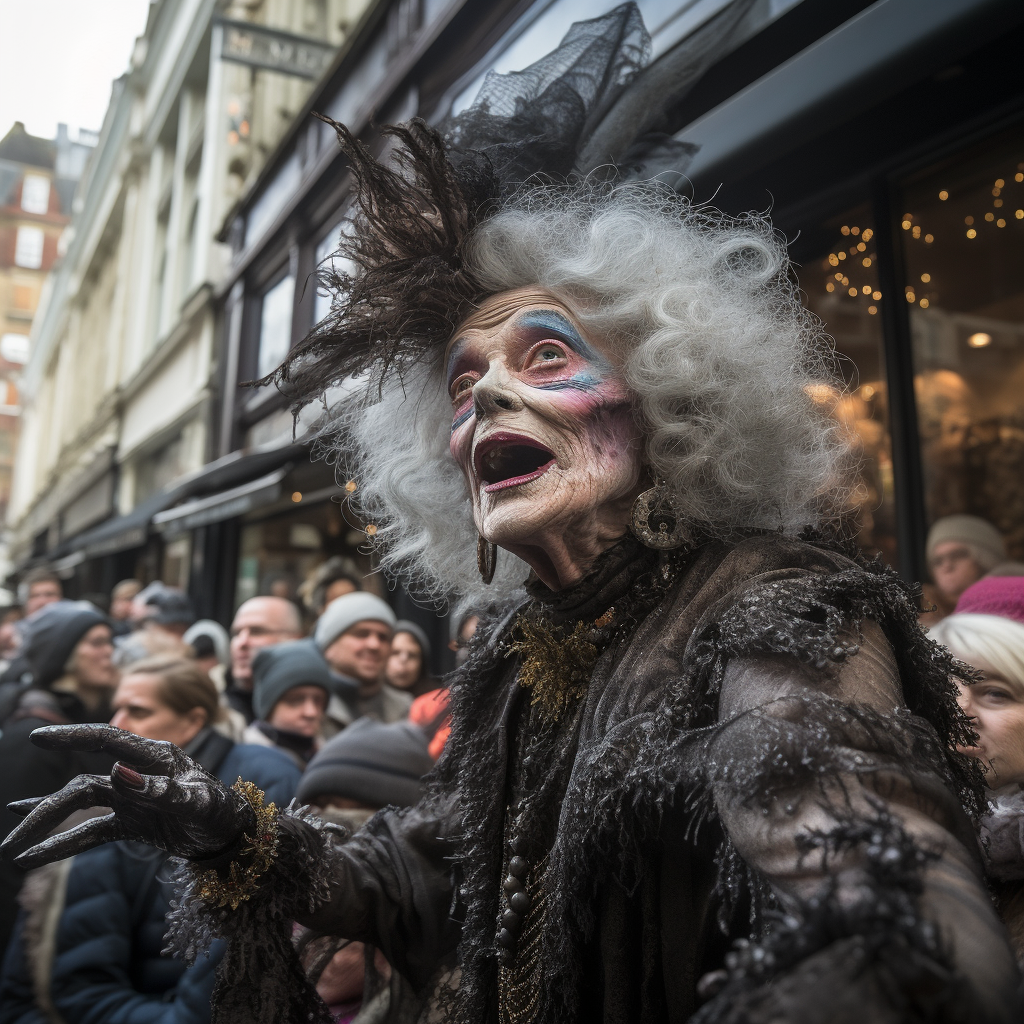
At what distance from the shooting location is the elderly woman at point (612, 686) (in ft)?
3.24

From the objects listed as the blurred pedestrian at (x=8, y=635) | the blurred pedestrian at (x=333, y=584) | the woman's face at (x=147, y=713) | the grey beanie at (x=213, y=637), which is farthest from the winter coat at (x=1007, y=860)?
the blurred pedestrian at (x=8, y=635)

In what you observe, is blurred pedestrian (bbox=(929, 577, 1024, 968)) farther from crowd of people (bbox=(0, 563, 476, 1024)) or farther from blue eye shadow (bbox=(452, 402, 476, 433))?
crowd of people (bbox=(0, 563, 476, 1024))

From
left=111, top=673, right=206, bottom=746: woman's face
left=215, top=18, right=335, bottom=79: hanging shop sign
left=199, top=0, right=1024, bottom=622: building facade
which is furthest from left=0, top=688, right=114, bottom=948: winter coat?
left=215, top=18, right=335, bottom=79: hanging shop sign

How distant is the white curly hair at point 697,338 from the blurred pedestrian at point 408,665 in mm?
2986

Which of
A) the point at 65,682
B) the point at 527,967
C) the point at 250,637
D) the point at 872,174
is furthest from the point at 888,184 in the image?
the point at 65,682

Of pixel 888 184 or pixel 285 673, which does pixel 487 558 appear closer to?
pixel 285 673

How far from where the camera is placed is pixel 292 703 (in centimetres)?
370

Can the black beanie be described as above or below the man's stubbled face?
below

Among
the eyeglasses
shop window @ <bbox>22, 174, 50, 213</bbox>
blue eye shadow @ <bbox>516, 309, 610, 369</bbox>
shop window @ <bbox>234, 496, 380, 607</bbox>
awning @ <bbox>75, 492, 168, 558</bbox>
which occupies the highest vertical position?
shop window @ <bbox>22, 174, 50, 213</bbox>

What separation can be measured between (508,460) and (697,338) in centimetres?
44

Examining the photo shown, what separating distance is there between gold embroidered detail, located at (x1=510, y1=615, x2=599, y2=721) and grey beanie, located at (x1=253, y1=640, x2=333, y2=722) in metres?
2.14

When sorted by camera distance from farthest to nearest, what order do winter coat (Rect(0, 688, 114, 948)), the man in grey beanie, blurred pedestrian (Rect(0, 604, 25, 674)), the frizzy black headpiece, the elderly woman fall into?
blurred pedestrian (Rect(0, 604, 25, 674)), the man in grey beanie, winter coat (Rect(0, 688, 114, 948)), the frizzy black headpiece, the elderly woman

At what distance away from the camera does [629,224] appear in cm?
184

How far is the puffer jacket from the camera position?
2.10 metres
